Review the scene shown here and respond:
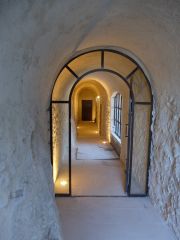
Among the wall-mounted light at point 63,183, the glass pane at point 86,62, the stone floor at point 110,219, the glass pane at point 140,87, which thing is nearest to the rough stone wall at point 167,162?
the stone floor at point 110,219

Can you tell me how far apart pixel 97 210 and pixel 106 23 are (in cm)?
217

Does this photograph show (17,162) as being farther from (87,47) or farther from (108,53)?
(108,53)

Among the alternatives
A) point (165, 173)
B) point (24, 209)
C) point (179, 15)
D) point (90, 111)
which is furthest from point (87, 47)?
point (90, 111)

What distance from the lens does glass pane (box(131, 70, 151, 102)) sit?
112 inches

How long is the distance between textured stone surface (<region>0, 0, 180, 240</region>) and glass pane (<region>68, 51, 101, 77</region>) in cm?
46

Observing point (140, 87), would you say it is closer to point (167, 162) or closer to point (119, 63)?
point (119, 63)

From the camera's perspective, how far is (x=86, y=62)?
3.09 metres

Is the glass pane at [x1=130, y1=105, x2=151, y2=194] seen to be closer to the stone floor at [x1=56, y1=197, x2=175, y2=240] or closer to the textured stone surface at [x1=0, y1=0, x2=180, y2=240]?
the stone floor at [x1=56, y1=197, x2=175, y2=240]

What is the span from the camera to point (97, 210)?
102 inches

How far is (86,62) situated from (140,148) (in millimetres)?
1547

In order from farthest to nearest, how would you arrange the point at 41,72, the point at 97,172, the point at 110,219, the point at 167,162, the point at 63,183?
the point at 97,172, the point at 63,183, the point at 110,219, the point at 167,162, the point at 41,72

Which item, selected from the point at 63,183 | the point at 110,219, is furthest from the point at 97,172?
the point at 110,219

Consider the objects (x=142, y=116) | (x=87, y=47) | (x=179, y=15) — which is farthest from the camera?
(x=142, y=116)

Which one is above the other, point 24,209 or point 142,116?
point 142,116
